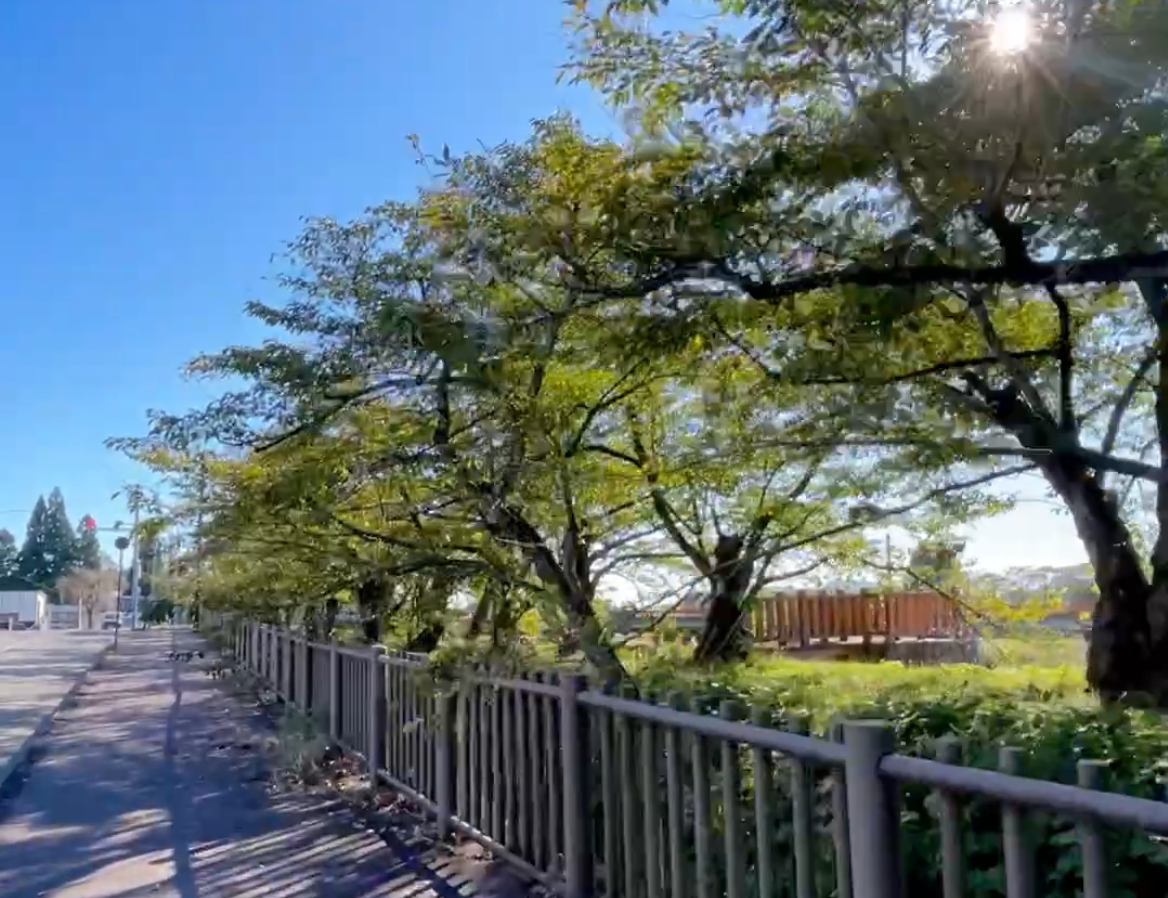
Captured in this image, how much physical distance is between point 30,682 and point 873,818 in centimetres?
2108

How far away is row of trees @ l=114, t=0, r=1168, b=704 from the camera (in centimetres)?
432

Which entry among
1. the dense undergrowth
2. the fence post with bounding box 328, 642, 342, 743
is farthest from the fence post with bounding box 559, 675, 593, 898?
the fence post with bounding box 328, 642, 342, 743

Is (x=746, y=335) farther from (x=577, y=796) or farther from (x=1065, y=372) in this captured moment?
(x=577, y=796)

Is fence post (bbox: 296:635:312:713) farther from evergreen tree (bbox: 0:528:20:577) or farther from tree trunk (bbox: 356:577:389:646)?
evergreen tree (bbox: 0:528:20:577)

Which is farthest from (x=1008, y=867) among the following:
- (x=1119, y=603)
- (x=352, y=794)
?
(x=352, y=794)

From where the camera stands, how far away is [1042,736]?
365 cm

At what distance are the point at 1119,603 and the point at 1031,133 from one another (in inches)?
124

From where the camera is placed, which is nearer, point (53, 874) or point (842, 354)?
point (842, 354)

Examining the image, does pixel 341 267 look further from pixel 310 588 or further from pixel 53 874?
pixel 53 874

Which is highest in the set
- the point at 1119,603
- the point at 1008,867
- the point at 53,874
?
the point at 1119,603

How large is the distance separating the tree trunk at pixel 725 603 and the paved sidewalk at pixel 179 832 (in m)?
2.57

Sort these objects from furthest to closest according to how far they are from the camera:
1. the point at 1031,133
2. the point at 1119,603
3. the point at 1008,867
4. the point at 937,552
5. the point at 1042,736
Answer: the point at 937,552, the point at 1119,603, the point at 1031,133, the point at 1042,736, the point at 1008,867

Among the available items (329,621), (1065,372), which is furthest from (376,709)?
(1065,372)

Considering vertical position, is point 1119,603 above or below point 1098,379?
below
